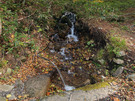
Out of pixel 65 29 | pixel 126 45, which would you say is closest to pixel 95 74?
pixel 126 45

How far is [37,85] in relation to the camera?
4.01 m

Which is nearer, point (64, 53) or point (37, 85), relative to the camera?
point (37, 85)

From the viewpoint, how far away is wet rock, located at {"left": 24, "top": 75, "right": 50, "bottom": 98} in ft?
12.1

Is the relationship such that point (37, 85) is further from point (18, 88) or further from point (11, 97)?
point (11, 97)

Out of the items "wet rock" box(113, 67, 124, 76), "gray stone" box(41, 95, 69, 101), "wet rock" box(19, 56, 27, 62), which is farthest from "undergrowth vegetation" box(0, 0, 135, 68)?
"gray stone" box(41, 95, 69, 101)

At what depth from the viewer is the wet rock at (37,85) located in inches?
145

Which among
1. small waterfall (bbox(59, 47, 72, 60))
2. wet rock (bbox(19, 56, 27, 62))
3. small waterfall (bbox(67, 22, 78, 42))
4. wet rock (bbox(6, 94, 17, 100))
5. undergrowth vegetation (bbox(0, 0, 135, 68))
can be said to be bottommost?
wet rock (bbox(6, 94, 17, 100))

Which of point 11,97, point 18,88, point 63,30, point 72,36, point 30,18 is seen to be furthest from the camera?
point 72,36

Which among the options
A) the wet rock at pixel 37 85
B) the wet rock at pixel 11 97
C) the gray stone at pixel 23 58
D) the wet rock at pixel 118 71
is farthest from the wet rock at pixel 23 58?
the wet rock at pixel 118 71

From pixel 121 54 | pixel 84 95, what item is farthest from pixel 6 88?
pixel 121 54

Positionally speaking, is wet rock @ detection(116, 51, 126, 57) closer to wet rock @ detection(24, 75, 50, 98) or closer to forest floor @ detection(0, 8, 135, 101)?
forest floor @ detection(0, 8, 135, 101)

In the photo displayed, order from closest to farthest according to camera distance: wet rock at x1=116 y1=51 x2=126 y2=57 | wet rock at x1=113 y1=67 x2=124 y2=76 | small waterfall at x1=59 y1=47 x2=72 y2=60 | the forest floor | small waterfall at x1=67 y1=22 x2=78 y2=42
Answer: the forest floor → wet rock at x1=113 y1=67 x2=124 y2=76 → wet rock at x1=116 y1=51 x2=126 y2=57 → small waterfall at x1=59 y1=47 x2=72 y2=60 → small waterfall at x1=67 y1=22 x2=78 y2=42

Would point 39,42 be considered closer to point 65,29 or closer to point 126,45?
point 65,29

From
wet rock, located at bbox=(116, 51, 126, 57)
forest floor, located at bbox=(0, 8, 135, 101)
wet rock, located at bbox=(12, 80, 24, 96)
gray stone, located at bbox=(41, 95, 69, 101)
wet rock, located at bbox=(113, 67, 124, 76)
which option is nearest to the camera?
gray stone, located at bbox=(41, 95, 69, 101)
